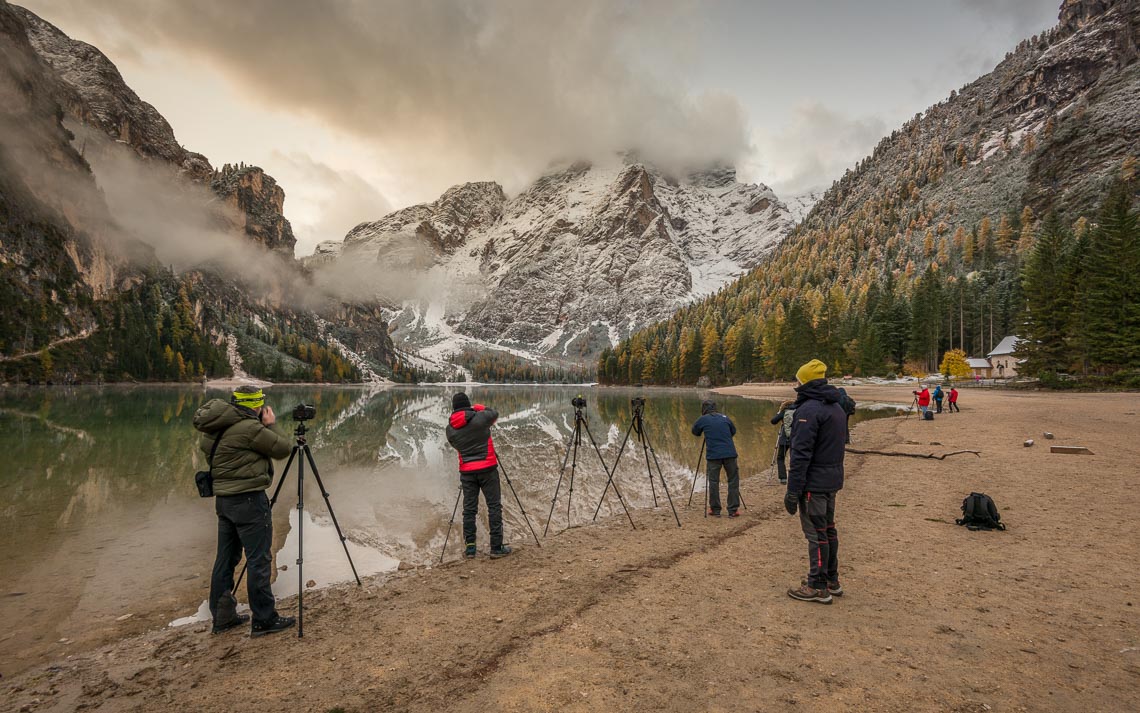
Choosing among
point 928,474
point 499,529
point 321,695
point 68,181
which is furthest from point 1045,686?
point 68,181

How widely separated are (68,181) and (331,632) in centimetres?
20963

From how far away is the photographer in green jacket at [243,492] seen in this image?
5660 mm

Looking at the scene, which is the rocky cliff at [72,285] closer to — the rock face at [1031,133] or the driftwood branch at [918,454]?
the driftwood branch at [918,454]

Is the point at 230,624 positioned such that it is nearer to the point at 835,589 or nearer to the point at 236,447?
the point at 236,447

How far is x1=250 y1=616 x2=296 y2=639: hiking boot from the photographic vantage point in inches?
229

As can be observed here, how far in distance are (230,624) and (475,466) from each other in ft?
12.8

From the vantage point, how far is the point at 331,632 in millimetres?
5832

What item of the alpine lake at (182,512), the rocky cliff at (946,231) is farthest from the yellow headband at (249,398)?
the rocky cliff at (946,231)

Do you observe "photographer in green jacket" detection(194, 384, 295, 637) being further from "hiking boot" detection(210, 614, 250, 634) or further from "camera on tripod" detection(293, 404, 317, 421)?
"camera on tripod" detection(293, 404, 317, 421)

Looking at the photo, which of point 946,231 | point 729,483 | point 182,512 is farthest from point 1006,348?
point 182,512

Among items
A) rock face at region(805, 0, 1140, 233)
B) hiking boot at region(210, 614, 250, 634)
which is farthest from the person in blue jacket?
rock face at region(805, 0, 1140, 233)

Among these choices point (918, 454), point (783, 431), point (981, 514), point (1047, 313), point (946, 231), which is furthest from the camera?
point (946, 231)

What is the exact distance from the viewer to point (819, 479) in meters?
6.11

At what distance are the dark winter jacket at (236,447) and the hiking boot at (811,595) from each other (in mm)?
6692
